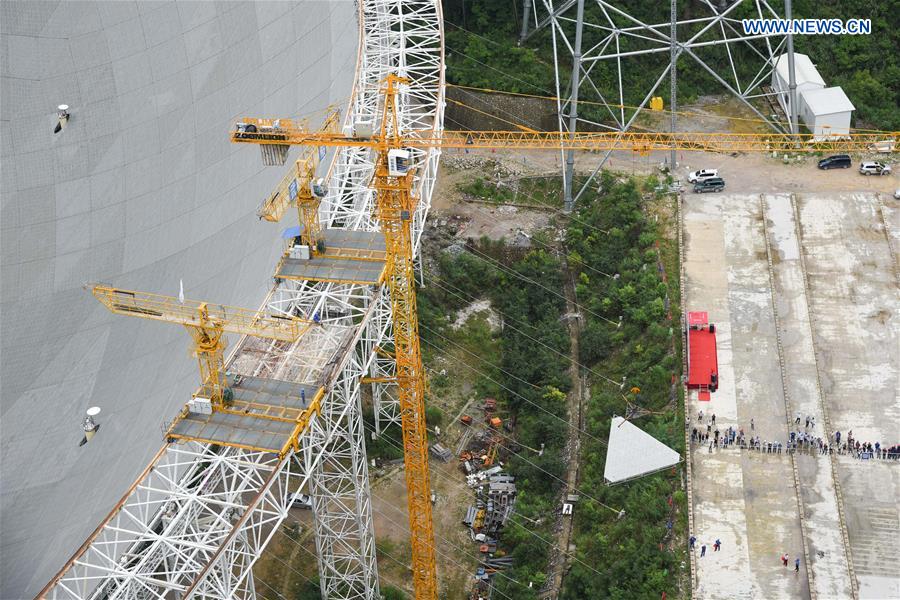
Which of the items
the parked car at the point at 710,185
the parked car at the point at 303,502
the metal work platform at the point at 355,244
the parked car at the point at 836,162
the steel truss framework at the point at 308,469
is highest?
the metal work platform at the point at 355,244

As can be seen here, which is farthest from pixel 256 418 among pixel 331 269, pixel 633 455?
pixel 633 455

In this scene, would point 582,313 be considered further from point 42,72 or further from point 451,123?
point 42,72

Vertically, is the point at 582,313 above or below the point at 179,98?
below

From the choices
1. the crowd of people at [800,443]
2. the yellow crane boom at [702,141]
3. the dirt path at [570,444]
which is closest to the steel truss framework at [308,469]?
the yellow crane boom at [702,141]

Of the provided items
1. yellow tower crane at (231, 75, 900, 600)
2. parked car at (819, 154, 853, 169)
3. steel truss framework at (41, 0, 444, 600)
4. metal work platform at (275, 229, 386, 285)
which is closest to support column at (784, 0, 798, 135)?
parked car at (819, 154, 853, 169)

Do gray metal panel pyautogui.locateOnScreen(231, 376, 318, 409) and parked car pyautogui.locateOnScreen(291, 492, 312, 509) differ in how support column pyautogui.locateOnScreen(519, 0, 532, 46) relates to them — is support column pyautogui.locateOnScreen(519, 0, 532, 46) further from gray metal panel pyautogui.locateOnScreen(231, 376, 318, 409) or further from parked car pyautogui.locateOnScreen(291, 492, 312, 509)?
gray metal panel pyautogui.locateOnScreen(231, 376, 318, 409)

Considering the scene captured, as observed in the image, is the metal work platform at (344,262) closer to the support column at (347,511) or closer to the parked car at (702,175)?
the support column at (347,511)

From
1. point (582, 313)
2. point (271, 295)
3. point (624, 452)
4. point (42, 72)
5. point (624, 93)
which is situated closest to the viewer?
point (42, 72)

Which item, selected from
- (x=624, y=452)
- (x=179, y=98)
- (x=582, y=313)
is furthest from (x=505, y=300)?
(x=179, y=98)
